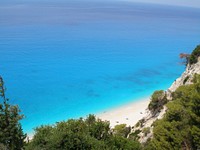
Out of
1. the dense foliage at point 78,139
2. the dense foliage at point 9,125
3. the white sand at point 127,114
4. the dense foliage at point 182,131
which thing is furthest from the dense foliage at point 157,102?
the dense foliage at point 9,125

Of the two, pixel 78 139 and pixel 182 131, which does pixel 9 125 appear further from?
pixel 182 131

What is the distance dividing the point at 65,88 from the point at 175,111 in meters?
40.0

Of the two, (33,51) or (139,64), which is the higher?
(33,51)

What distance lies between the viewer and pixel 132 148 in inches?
761

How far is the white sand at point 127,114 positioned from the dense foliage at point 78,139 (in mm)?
21301

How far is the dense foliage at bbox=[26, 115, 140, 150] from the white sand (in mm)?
21301

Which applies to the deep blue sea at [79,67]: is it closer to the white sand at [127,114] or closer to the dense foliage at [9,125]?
the white sand at [127,114]

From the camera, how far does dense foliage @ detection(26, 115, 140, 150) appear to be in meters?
17.6

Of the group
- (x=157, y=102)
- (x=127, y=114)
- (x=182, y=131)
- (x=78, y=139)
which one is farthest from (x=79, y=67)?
(x=78, y=139)

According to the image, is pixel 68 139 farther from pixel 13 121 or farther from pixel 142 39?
pixel 142 39

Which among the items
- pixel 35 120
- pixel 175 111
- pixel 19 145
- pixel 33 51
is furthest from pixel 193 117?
pixel 33 51

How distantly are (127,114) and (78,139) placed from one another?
29.5m

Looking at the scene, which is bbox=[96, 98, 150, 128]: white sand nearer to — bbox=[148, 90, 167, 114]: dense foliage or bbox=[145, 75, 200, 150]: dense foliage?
bbox=[148, 90, 167, 114]: dense foliage

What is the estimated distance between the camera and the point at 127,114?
46.1 meters
